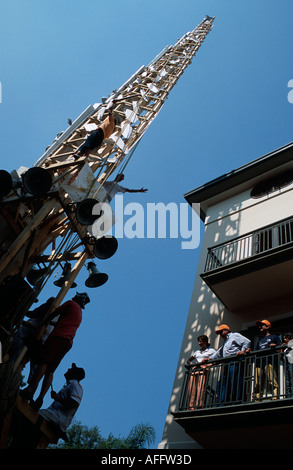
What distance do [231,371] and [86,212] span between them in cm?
431

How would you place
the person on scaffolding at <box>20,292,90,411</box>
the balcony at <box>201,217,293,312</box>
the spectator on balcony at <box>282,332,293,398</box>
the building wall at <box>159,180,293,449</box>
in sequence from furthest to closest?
the balcony at <box>201,217,293,312</box> → the building wall at <box>159,180,293,449</box> → the spectator on balcony at <box>282,332,293,398</box> → the person on scaffolding at <box>20,292,90,411</box>

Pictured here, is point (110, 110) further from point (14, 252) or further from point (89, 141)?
point (14, 252)

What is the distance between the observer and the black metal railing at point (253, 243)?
11.0 meters

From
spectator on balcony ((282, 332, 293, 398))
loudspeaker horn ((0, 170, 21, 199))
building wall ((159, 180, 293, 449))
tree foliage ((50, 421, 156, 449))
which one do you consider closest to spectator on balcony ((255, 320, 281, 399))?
spectator on balcony ((282, 332, 293, 398))

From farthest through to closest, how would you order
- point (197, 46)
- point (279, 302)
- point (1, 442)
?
point (197, 46)
point (279, 302)
point (1, 442)

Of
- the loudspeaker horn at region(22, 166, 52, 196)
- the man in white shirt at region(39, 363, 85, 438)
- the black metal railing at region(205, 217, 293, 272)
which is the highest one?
the black metal railing at region(205, 217, 293, 272)

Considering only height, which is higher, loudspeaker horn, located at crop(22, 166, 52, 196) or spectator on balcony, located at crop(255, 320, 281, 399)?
loudspeaker horn, located at crop(22, 166, 52, 196)

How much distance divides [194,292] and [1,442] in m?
7.49

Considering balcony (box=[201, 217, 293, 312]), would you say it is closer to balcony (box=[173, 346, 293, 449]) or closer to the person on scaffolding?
balcony (box=[173, 346, 293, 449])

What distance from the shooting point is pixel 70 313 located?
24.5 feet

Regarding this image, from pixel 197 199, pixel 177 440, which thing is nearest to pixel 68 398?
pixel 177 440

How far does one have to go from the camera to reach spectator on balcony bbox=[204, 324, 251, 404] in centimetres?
770

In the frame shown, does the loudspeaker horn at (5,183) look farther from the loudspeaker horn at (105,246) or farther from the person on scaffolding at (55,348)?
the person on scaffolding at (55,348)

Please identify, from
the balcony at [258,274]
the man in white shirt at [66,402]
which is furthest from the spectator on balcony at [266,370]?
the man in white shirt at [66,402]
